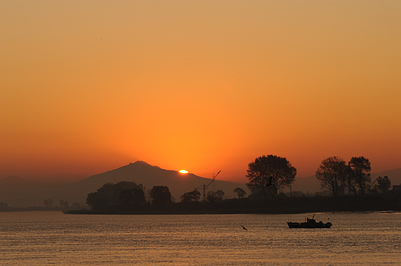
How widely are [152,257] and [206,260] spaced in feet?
43.7

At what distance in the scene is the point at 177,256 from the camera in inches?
4299

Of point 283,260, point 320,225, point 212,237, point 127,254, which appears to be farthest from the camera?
point 320,225

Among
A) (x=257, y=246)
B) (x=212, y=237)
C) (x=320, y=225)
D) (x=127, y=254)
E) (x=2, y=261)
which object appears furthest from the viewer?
(x=320, y=225)

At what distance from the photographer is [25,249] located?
5207 inches

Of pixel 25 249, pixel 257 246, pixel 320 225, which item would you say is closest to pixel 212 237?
pixel 257 246

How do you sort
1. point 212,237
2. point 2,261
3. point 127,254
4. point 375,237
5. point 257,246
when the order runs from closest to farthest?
point 2,261
point 127,254
point 257,246
point 375,237
point 212,237

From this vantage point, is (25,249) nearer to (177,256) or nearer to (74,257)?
(74,257)

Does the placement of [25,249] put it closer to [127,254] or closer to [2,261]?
[2,261]

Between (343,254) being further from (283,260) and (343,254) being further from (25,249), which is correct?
(25,249)

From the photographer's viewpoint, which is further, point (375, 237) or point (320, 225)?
point (320, 225)

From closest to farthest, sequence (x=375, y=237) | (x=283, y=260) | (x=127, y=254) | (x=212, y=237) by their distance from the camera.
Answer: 1. (x=283, y=260)
2. (x=127, y=254)
3. (x=375, y=237)
4. (x=212, y=237)

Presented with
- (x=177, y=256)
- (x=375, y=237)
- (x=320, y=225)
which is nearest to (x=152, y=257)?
(x=177, y=256)

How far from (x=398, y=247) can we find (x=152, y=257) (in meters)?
59.0

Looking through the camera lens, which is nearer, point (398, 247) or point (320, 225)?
point (398, 247)
